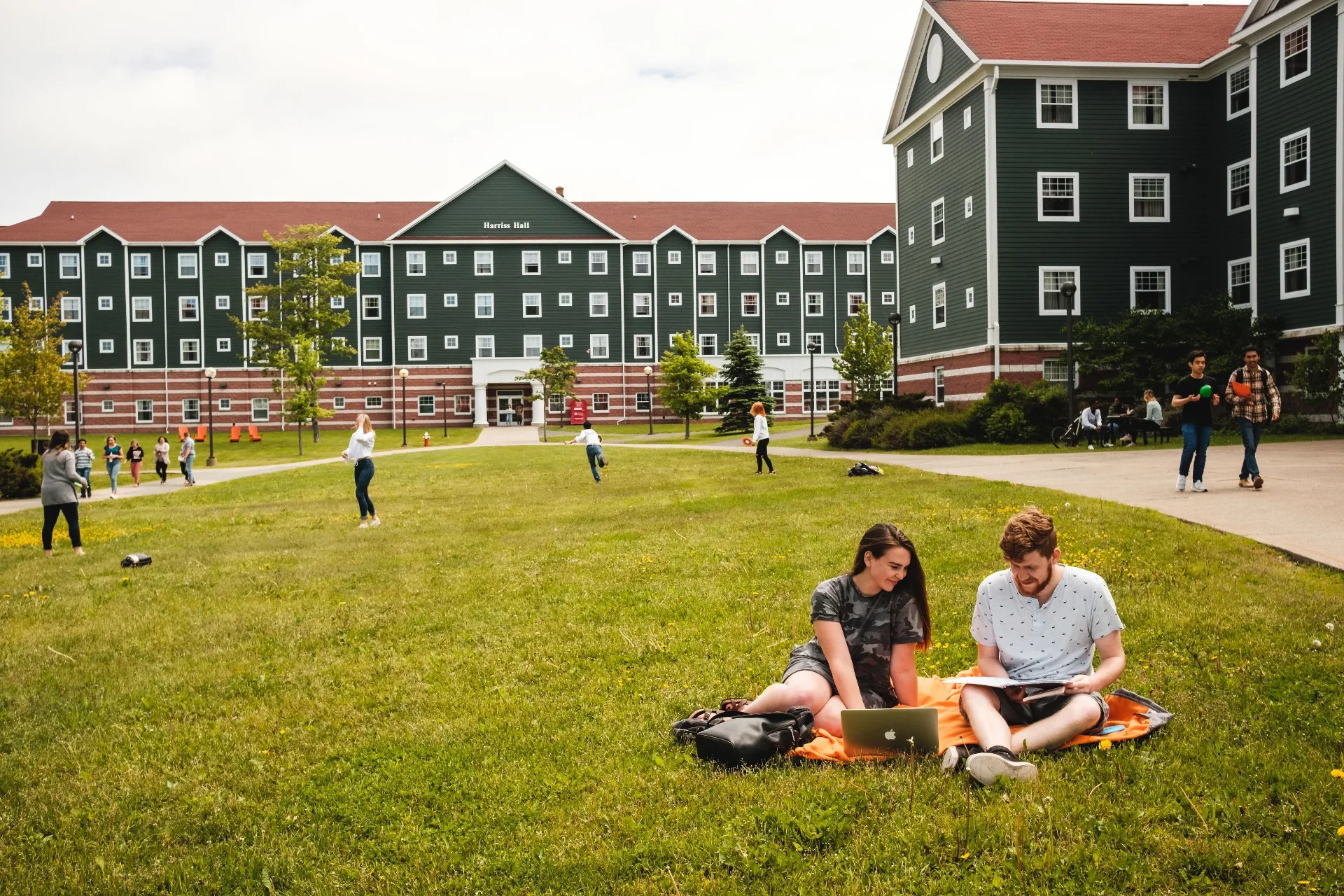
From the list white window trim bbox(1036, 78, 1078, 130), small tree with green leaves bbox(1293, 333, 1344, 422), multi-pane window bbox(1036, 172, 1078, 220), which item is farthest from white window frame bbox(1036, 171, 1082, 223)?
small tree with green leaves bbox(1293, 333, 1344, 422)

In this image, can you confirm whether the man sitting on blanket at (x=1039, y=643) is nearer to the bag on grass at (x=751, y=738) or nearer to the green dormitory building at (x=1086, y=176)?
the bag on grass at (x=751, y=738)

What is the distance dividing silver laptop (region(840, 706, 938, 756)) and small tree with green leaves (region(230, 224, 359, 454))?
5719 centimetres

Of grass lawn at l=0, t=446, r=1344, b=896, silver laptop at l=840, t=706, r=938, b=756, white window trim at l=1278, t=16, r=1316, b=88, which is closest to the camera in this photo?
grass lawn at l=0, t=446, r=1344, b=896

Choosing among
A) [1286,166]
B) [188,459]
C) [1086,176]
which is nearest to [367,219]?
[188,459]

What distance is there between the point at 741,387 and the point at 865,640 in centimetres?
5078

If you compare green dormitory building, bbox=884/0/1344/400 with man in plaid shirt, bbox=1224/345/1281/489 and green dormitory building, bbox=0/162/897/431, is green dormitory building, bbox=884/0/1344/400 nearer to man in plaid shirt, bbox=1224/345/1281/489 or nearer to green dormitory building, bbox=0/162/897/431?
man in plaid shirt, bbox=1224/345/1281/489

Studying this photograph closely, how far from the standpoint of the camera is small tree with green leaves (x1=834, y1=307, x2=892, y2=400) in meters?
54.3

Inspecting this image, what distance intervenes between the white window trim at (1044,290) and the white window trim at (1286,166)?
672cm

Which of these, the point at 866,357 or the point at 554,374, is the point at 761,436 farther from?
the point at 554,374

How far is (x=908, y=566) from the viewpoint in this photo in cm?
581

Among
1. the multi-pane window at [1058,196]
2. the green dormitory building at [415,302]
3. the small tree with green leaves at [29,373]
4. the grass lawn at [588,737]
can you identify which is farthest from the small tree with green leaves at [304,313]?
the grass lawn at [588,737]

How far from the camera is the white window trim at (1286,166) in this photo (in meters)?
31.5

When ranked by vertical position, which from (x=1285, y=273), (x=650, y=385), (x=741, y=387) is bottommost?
(x=741, y=387)

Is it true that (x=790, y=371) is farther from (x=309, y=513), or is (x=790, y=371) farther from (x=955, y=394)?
(x=309, y=513)
